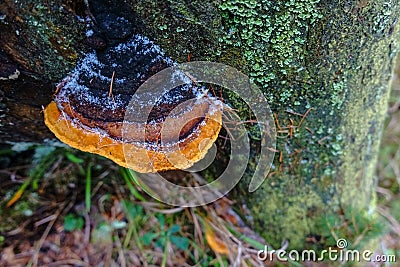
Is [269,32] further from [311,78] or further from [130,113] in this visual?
[130,113]

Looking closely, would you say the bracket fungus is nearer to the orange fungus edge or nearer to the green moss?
the orange fungus edge

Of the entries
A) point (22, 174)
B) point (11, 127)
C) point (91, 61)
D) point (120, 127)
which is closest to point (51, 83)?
point (91, 61)

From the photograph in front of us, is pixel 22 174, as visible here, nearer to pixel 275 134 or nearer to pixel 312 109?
pixel 275 134
